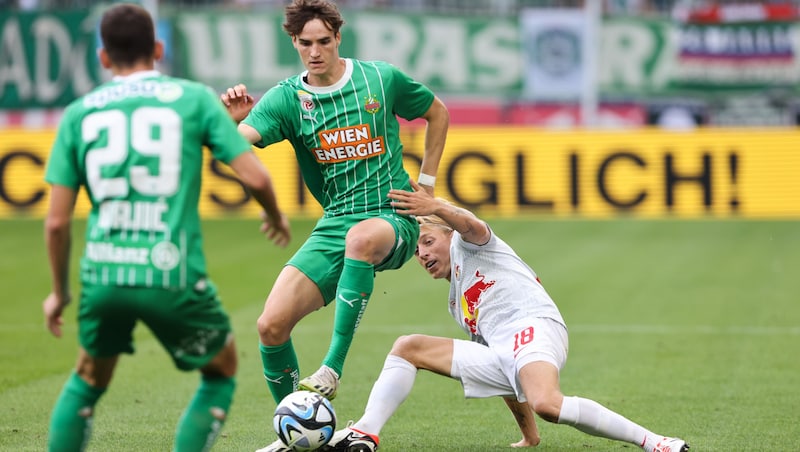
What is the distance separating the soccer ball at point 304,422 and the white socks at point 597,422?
1154 mm

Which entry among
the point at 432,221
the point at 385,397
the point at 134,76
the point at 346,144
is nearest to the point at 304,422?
the point at 385,397

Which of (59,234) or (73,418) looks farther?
(73,418)

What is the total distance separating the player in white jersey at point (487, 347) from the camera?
19.4 ft

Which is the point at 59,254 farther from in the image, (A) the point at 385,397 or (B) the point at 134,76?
(A) the point at 385,397

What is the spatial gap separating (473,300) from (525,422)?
2.45 ft

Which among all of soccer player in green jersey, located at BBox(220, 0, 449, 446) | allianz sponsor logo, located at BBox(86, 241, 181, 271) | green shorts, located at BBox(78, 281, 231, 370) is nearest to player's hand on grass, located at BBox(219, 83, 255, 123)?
soccer player in green jersey, located at BBox(220, 0, 449, 446)

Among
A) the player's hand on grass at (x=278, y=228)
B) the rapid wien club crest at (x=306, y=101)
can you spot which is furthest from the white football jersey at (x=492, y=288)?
the player's hand on grass at (x=278, y=228)

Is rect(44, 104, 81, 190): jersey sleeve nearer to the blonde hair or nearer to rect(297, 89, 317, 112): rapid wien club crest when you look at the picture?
rect(297, 89, 317, 112): rapid wien club crest

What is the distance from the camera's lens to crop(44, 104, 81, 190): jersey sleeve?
4.71m

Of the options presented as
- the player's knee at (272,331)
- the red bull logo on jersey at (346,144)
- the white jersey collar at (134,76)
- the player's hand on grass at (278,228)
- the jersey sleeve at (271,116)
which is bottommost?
the player's knee at (272,331)

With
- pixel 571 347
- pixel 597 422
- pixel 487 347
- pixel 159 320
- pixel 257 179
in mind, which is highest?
pixel 257 179

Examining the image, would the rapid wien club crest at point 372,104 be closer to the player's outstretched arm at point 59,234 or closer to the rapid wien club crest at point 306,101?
the rapid wien club crest at point 306,101

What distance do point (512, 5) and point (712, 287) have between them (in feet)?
49.5

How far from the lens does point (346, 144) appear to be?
6578 mm
